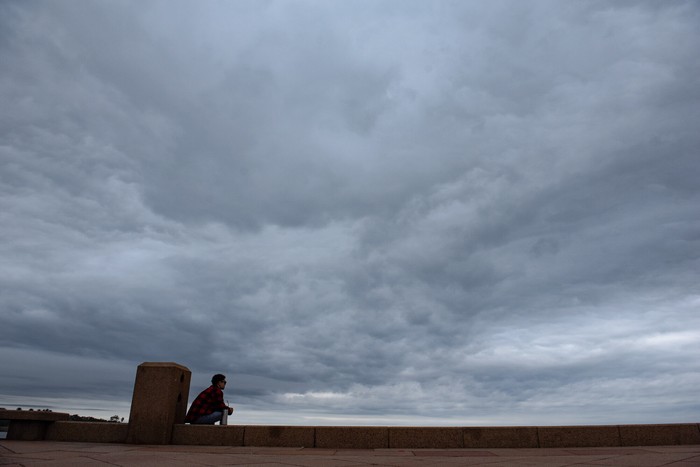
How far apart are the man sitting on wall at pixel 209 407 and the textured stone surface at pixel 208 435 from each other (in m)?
0.42

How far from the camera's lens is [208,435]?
10523 millimetres

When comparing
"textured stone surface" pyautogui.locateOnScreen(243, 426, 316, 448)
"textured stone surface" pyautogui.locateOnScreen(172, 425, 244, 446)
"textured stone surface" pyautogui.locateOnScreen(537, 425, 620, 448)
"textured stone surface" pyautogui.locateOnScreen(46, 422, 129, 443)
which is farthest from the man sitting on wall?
"textured stone surface" pyautogui.locateOnScreen(537, 425, 620, 448)

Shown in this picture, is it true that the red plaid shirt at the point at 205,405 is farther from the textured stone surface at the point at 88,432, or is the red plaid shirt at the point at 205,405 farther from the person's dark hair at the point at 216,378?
the textured stone surface at the point at 88,432

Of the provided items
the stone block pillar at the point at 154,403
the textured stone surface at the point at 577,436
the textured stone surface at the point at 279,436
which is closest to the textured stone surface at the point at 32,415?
the stone block pillar at the point at 154,403

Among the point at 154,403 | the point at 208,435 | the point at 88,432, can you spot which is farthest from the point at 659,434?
the point at 88,432

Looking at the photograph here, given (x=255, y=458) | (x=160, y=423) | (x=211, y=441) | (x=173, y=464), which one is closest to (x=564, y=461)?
(x=255, y=458)

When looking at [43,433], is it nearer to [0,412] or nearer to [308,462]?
[0,412]

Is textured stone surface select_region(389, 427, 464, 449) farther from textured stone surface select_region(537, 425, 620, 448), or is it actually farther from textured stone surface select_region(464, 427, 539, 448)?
textured stone surface select_region(537, 425, 620, 448)

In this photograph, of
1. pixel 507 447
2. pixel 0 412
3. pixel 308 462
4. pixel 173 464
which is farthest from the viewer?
pixel 507 447

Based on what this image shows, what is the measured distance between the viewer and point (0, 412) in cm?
951

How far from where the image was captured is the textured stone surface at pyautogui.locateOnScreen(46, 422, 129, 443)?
10609mm

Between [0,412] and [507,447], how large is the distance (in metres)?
10.1

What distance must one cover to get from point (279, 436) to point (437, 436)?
3.32 metres

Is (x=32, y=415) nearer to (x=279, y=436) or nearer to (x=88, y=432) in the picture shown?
(x=88, y=432)
